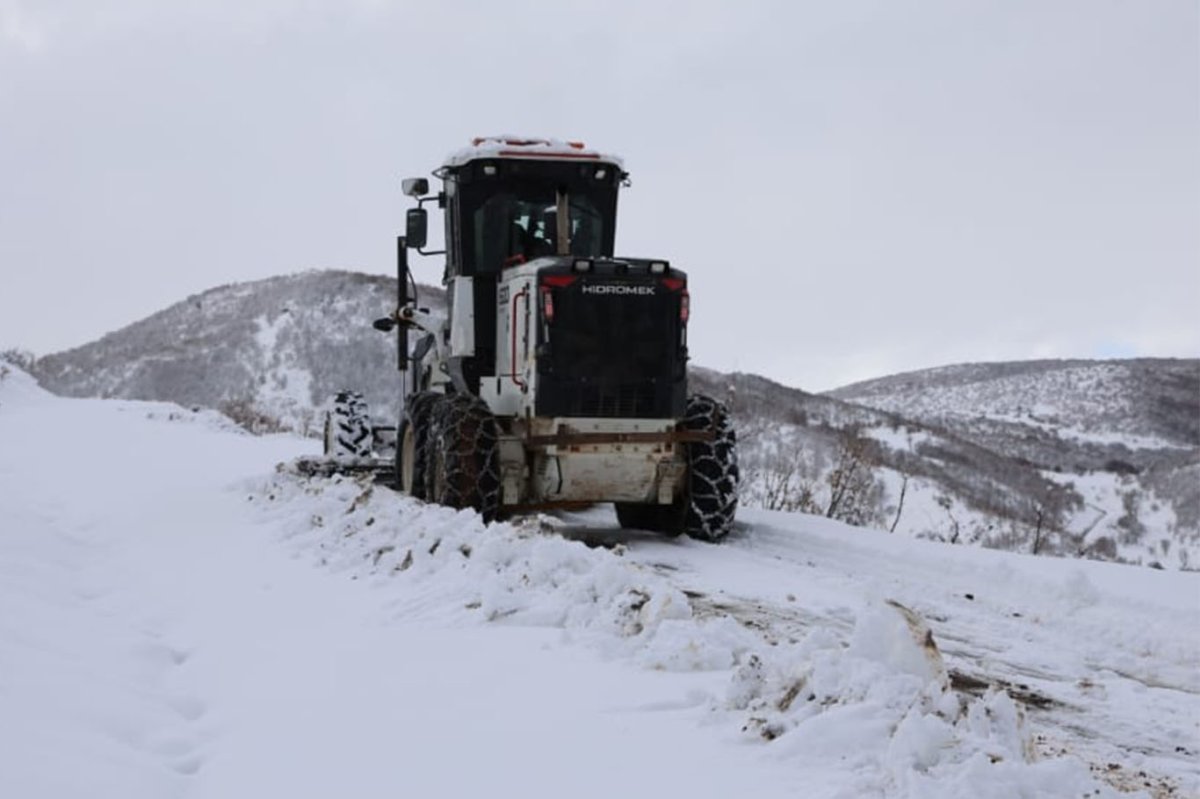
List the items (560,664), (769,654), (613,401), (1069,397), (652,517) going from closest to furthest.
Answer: (769,654) < (560,664) < (613,401) < (652,517) < (1069,397)

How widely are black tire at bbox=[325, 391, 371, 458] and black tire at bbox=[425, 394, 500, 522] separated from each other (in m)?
4.70

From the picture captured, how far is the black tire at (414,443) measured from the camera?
10.3 m

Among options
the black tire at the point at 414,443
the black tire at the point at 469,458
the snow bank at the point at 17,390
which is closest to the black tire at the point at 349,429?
the black tire at the point at 414,443

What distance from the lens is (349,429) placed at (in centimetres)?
1388

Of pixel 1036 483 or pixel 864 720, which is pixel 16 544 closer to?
pixel 864 720

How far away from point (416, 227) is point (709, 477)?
338 cm

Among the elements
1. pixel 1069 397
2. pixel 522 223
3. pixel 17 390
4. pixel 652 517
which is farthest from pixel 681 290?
pixel 1069 397

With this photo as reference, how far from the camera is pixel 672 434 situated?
9312 millimetres

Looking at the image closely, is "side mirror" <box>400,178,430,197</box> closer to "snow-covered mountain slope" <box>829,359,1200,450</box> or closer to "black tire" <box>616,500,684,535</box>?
"black tire" <box>616,500,684,535</box>

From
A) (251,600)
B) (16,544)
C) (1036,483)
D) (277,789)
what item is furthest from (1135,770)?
(1036,483)

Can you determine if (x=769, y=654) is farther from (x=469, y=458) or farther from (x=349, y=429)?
(x=349, y=429)

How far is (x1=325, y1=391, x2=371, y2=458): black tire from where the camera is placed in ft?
45.3

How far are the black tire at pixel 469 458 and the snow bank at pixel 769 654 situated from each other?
1015 mm

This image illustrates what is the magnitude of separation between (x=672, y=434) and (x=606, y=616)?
4.22 m
